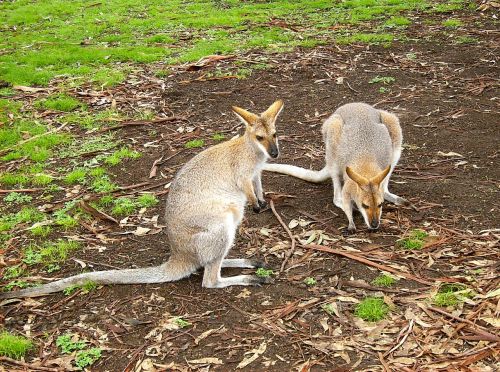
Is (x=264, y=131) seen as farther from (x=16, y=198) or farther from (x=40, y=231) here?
(x=16, y=198)

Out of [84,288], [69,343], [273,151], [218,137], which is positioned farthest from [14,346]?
[218,137]

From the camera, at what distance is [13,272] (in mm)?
5078

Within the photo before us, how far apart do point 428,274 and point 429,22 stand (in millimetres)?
8762

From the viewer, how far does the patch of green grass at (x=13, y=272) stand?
16.5 feet

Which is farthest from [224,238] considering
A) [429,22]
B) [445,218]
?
[429,22]

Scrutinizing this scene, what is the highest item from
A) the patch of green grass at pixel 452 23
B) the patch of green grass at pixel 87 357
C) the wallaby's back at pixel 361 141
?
the patch of green grass at pixel 452 23

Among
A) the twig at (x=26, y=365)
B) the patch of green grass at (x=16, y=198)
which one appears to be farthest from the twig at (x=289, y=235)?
the patch of green grass at (x=16, y=198)

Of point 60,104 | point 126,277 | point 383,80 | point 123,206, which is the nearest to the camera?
point 126,277

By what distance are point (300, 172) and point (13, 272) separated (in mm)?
3150

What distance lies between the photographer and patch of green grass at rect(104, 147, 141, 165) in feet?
23.3

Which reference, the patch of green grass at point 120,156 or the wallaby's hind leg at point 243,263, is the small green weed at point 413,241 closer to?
the wallaby's hind leg at point 243,263

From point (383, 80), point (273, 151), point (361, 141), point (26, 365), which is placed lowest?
point (26, 365)

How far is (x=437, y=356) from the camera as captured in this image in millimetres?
3746

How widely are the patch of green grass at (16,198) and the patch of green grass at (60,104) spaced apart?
2.73 meters
